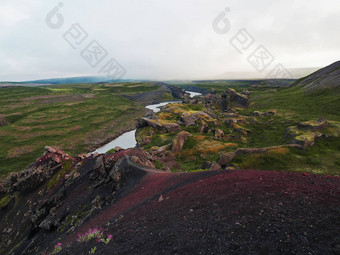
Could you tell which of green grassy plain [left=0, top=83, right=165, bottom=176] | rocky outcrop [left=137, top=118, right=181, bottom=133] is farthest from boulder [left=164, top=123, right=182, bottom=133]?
green grassy plain [left=0, top=83, right=165, bottom=176]

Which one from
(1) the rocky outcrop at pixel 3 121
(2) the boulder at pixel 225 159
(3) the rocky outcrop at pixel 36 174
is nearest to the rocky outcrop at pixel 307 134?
(2) the boulder at pixel 225 159

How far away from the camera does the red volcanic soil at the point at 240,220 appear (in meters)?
7.22

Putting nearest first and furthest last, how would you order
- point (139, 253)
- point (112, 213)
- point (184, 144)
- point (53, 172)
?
point (139, 253) < point (112, 213) < point (53, 172) < point (184, 144)

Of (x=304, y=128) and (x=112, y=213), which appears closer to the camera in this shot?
(x=112, y=213)

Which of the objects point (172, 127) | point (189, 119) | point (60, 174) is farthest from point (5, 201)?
point (189, 119)

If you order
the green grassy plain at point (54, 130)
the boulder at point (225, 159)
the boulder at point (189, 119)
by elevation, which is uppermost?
the boulder at point (225, 159)

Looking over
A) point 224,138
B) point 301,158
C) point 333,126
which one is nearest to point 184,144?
point 224,138

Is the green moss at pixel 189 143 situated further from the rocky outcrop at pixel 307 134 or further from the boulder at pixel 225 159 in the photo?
the rocky outcrop at pixel 307 134

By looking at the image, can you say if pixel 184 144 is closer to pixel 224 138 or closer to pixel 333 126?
pixel 224 138

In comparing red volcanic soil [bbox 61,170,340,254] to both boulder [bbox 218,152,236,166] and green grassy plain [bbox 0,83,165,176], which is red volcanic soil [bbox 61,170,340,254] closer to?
boulder [bbox 218,152,236,166]

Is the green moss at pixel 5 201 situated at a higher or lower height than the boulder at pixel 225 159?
lower

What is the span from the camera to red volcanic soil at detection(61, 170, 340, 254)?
7.22 metres

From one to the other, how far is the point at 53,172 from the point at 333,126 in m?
73.6

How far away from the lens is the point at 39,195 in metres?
33.1
